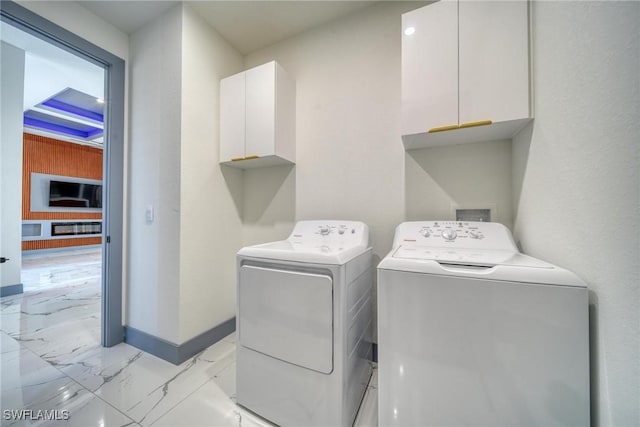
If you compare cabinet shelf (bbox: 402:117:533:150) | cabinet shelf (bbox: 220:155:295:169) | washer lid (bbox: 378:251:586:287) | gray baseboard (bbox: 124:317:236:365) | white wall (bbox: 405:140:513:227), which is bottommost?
gray baseboard (bbox: 124:317:236:365)

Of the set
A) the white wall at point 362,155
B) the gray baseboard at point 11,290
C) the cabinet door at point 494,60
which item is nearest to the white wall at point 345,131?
the white wall at point 362,155

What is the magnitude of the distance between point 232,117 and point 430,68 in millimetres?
1438

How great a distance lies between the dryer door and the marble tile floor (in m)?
0.43

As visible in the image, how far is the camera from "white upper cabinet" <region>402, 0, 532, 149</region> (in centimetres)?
108

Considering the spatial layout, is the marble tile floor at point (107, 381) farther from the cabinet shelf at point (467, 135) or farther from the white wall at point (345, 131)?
the cabinet shelf at point (467, 135)

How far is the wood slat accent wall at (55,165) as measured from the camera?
5.03 metres

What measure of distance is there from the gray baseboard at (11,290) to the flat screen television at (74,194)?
12.2 ft

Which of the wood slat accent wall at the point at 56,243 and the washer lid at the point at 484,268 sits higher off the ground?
the washer lid at the point at 484,268

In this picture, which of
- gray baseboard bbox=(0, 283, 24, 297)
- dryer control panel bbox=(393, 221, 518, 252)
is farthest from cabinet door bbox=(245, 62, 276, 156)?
gray baseboard bbox=(0, 283, 24, 297)

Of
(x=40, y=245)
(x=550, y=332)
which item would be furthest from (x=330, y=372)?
(x=40, y=245)

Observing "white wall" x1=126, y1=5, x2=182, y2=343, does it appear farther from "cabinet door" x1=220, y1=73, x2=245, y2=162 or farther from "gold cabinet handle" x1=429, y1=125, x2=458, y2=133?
"gold cabinet handle" x1=429, y1=125, x2=458, y2=133

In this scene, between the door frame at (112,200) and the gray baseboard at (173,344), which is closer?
the gray baseboard at (173,344)

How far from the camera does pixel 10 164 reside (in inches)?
108

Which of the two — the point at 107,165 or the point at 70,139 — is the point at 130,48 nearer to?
the point at 107,165
